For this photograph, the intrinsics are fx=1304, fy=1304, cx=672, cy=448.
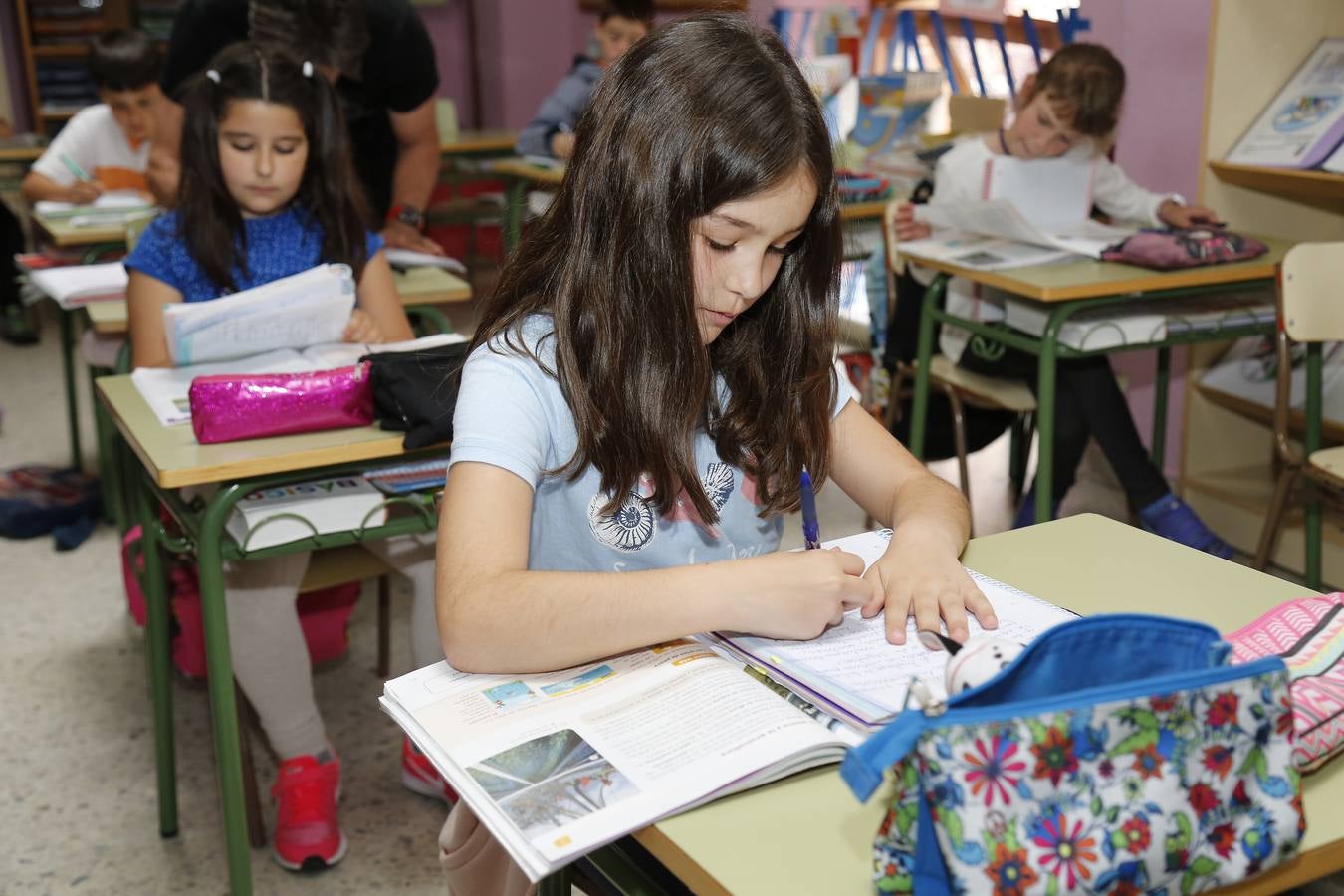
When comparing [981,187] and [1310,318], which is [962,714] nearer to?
[1310,318]

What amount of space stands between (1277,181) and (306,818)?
8.04 feet

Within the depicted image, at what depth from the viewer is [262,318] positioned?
1.84 metres

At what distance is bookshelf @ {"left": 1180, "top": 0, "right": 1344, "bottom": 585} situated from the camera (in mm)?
2908

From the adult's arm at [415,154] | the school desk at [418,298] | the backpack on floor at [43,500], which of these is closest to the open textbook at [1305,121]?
the school desk at [418,298]

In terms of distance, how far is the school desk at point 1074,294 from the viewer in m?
2.38

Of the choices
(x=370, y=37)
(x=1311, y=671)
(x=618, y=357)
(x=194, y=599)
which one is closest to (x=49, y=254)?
(x=370, y=37)

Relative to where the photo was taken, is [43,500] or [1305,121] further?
[43,500]

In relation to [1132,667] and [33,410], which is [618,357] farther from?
[33,410]

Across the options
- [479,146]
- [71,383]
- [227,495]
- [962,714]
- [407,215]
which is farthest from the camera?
[479,146]

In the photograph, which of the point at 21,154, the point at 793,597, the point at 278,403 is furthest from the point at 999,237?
the point at 21,154

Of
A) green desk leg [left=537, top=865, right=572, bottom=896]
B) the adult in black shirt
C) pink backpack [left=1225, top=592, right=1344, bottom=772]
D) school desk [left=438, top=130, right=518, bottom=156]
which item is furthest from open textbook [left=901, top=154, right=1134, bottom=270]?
school desk [left=438, top=130, right=518, bottom=156]

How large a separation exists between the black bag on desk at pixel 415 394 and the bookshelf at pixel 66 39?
6.10 m

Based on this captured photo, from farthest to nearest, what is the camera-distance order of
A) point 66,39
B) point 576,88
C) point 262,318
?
point 66,39 < point 576,88 < point 262,318

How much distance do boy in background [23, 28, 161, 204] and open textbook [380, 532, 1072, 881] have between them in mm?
3295
